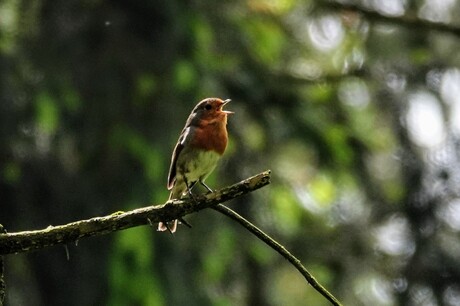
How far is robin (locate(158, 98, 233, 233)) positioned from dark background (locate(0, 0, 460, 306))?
7.14ft

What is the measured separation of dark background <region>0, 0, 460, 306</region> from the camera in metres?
A: 6.61

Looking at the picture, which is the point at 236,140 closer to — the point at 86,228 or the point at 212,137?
the point at 212,137

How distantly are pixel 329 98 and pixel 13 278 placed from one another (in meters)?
2.80

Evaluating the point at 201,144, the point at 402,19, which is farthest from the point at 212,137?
the point at 402,19

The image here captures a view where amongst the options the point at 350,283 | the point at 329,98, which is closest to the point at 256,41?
the point at 329,98

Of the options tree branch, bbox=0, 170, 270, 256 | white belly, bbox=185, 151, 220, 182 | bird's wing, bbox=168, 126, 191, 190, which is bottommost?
tree branch, bbox=0, 170, 270, 256

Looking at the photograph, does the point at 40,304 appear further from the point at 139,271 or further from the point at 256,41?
the point at 256,41

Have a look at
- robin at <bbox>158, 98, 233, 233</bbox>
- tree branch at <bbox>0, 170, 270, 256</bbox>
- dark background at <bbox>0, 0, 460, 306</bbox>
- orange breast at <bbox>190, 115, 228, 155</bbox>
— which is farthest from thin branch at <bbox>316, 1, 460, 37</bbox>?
tree branch at <bbox>0, 170, 270, 256</bbox>

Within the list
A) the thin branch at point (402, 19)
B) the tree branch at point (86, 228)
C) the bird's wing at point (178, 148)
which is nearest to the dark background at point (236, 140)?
the thin branch at point (402, 19)

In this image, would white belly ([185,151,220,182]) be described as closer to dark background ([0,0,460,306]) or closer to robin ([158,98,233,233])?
robin ([158,98,233,233])

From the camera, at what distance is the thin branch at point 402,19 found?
7.75 meters

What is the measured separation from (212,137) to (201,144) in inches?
1.9

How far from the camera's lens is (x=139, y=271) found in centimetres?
641

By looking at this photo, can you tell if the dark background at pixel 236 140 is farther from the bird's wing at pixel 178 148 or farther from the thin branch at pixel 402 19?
the bird's wing at pixel 178 148
